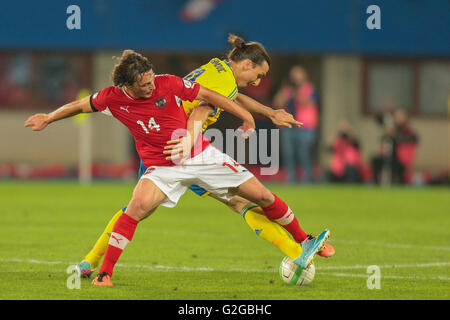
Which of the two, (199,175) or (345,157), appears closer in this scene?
(199,175)

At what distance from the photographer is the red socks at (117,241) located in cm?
800

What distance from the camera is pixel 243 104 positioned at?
891 centimetres

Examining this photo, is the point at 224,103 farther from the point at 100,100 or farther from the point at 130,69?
the point at 100,100

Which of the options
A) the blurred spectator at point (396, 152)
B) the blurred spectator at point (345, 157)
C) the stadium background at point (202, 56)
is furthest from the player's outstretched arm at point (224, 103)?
the stadium background at point (202, 56)

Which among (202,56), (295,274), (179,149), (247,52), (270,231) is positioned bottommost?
(295,274)

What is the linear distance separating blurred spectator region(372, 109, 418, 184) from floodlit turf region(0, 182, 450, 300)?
14.0ft

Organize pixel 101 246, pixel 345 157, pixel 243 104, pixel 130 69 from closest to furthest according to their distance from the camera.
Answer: pixel 130 69 < pixel 101 246 < pixel 243 104 < pixel 345 157

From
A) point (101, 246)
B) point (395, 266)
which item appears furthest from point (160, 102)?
point (395, 266)

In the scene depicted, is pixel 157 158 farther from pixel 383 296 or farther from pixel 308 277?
pixel 383 296

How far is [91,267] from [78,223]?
5303mm

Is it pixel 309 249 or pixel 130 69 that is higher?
pixel 130 69

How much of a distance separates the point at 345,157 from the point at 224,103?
16.0 meters

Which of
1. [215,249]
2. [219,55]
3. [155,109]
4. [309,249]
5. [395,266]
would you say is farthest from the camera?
[219,55]

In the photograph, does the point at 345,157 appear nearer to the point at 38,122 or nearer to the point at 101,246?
the point at 101,246
